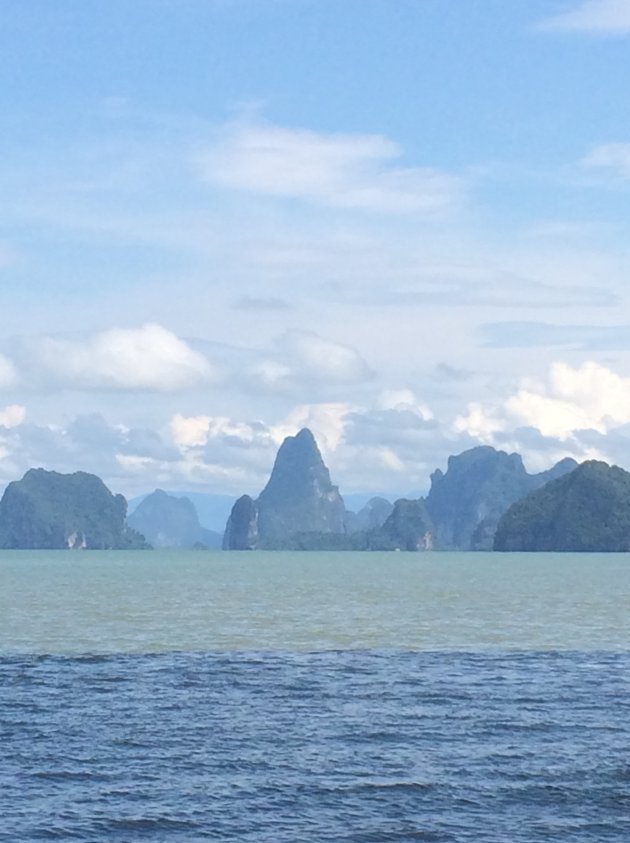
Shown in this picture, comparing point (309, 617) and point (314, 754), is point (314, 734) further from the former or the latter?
point (309, 617)

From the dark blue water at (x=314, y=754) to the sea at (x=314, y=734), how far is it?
8 centimetres

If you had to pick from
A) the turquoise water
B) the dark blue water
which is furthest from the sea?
the turquoise water

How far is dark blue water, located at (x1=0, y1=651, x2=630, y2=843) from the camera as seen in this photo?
29.0 m

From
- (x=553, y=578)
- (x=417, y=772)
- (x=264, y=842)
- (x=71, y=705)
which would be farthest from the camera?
(x=553, y=578)

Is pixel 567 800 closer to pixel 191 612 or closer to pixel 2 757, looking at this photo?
pixel 2 757

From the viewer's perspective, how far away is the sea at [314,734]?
2927 centimetres

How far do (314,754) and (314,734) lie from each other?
10.3 ft

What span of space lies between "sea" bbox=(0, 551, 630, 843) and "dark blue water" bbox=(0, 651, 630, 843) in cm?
8

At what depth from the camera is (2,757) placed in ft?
118

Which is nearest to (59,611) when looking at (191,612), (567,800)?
(191,612)

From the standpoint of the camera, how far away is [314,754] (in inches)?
1437

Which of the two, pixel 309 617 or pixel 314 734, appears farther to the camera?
pixel 309 617

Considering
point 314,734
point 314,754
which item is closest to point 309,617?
point 314,734

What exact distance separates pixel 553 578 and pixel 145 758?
150 metres
